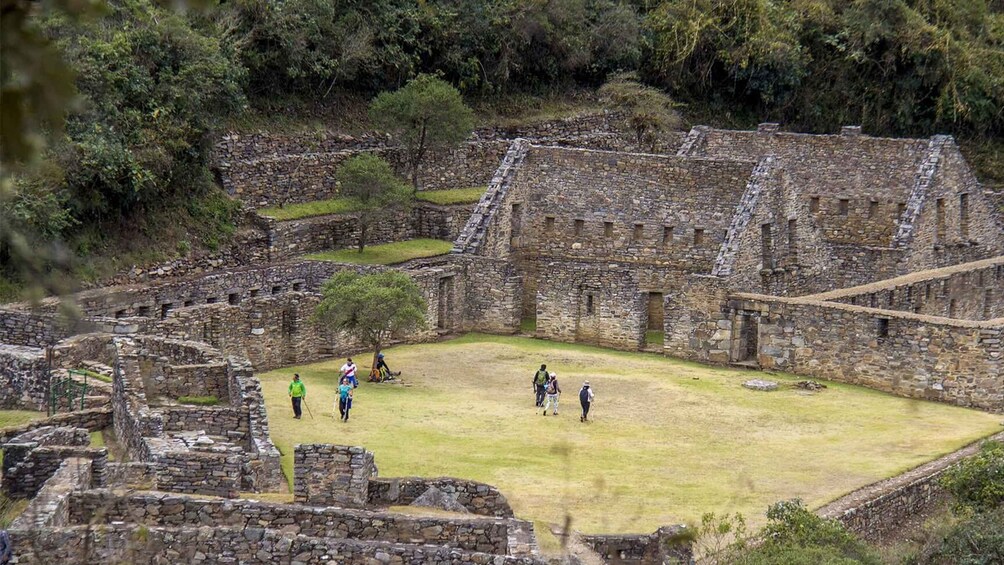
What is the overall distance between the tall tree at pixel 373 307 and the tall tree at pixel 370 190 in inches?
296

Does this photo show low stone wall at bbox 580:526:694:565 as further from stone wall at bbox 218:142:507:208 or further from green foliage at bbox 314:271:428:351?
stone wall at bbox 218:142:507:208

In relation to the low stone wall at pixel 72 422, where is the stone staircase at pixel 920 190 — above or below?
above

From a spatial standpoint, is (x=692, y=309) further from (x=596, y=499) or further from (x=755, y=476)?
(x=596, y=499)

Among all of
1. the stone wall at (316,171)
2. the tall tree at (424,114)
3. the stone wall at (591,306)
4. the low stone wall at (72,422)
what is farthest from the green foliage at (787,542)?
the tall tree at (424,114)

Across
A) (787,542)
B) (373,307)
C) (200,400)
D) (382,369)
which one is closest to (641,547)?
(787,542)

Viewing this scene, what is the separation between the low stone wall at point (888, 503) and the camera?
2030 cm

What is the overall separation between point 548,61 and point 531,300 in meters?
14.5

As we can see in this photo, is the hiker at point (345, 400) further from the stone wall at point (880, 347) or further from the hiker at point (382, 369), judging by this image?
the stone wall at point (880, 347)

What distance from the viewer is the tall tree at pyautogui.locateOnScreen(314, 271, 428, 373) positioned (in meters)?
29.5

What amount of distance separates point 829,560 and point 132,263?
2132 centimetres

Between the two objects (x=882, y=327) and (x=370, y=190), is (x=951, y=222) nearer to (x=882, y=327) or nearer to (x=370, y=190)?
(x=882, y=327)

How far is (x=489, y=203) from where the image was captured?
119 feet

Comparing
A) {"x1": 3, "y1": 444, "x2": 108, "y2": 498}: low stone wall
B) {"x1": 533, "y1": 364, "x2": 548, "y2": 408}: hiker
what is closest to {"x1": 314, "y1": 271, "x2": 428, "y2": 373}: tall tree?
{"x1": 533, "y1": 364, "x2": 548, "y2": 408}: hiker

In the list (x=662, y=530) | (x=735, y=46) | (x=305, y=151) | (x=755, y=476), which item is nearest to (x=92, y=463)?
(x=662, y=530)
